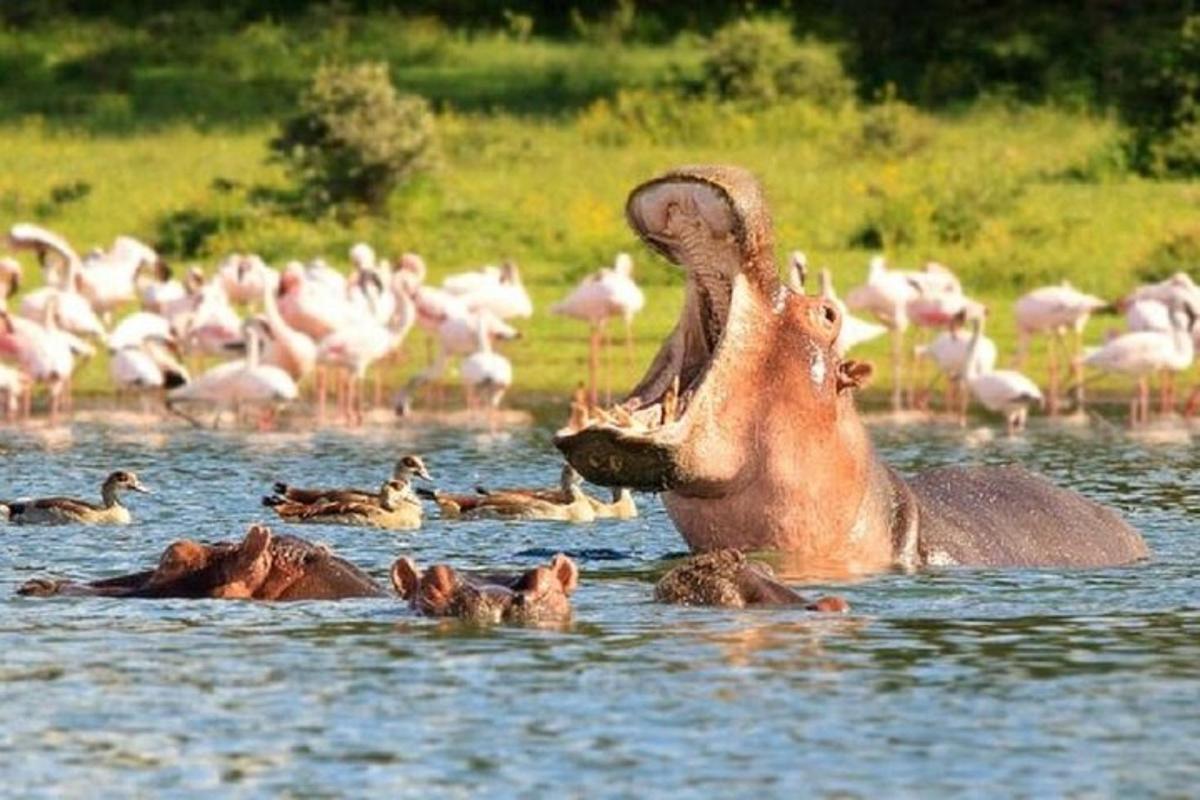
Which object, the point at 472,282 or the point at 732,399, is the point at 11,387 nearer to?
the point at 472,282

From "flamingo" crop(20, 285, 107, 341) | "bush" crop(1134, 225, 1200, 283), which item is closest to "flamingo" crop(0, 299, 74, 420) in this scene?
"flamingo" crop(20, 285, 107, 341)

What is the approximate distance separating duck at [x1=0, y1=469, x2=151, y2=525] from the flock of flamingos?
6899 mm

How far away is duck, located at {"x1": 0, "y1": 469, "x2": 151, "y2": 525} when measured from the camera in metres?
14.1

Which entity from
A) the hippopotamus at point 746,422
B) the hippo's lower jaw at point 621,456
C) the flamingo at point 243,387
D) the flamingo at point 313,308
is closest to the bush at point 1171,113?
the flamingo at point 313,308

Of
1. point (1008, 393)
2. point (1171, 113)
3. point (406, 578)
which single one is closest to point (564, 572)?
point (406, 578)

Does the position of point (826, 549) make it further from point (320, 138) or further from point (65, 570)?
point (320, 138)

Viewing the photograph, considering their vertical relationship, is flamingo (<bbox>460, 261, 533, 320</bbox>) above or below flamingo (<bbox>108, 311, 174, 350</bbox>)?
A: above

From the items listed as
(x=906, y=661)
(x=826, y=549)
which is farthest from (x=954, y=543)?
(x=906, y=661)

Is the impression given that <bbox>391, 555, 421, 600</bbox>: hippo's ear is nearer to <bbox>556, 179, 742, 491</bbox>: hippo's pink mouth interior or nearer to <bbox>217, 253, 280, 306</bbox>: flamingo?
<bbox>556, 179, 742, 491</bbox>: hippo's pink mouth interior

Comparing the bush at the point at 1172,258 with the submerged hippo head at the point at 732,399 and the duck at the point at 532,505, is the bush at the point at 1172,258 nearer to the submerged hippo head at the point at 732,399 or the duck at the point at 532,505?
the duck at the point at 532,505

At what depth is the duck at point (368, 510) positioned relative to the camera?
14.2 metres

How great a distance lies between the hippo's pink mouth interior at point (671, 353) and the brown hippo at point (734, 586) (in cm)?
36

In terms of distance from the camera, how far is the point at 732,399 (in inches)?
409

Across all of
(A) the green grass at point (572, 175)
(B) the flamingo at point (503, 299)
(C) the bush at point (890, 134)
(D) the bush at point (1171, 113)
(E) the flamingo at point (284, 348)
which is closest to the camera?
(E) the flamingo at point (284, 348)
